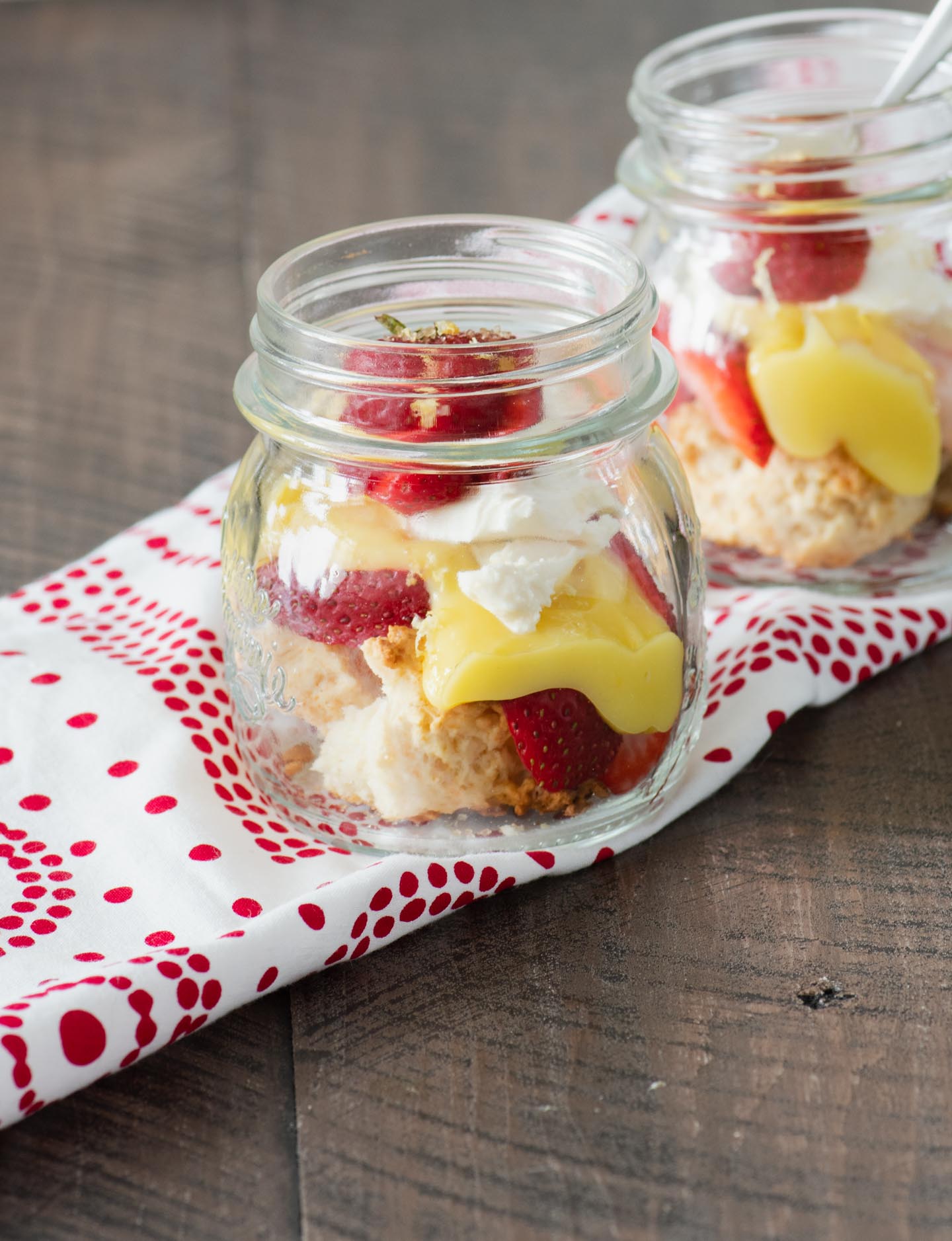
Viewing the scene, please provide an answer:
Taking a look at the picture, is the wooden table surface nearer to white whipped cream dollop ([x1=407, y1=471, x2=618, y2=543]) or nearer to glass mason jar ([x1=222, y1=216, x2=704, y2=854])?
glass mason jar ([x1=222, y1=216, x2=704, y2=854])

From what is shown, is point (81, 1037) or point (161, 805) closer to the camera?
A: point (81, 1037)

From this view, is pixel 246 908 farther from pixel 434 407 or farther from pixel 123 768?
pixel 434 407

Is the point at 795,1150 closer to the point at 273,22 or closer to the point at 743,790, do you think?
the point at 743,790

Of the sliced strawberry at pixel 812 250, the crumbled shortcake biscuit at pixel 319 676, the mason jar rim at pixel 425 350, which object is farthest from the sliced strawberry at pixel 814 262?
the crumbled shortcake biscuit at pixel 319 676

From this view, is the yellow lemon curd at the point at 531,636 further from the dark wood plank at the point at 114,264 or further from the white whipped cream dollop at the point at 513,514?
the dark wood plank at the point at 114,264

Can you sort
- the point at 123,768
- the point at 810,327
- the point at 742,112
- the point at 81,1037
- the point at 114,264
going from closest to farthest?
the point at 81,1037 → the point at 123,768 → the point at 810,327 → the point at 742,112 → the point at 114,264

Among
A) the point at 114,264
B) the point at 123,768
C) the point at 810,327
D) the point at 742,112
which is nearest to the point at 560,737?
the point at 123,768
